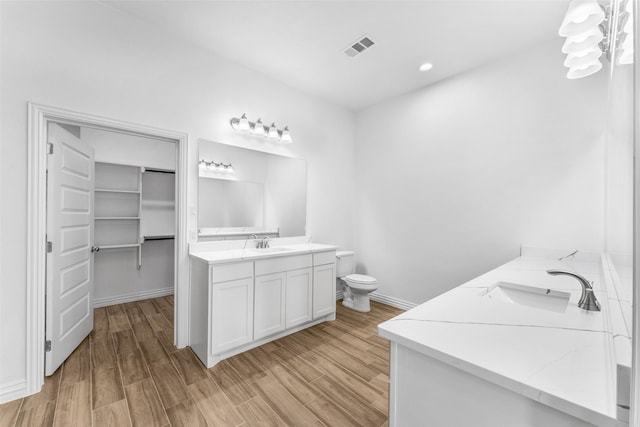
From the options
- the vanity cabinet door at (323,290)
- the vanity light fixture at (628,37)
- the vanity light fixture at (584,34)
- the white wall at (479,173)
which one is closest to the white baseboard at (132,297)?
the vanity cabinet door at (323,290)

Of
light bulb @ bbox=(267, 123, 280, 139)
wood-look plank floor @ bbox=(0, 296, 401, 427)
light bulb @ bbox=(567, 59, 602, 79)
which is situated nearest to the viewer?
light bulb @ bbox=(567, 59, 602, 79)

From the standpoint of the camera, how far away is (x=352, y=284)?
10.3 feet

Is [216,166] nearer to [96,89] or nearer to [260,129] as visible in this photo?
[260,129]

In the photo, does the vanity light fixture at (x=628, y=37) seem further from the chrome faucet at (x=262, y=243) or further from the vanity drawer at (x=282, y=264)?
the chrome faucet at (x=262, y=243)

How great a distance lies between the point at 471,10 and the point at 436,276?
2580mm

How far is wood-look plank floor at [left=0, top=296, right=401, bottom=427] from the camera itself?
1539 millimetres

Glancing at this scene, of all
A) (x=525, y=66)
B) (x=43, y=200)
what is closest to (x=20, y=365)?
(x=43, y=200)

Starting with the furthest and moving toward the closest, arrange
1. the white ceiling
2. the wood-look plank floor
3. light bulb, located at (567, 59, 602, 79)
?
the white ceiling → the wood-look plank floor → light bulb, located at (567, 59, 602, 79)

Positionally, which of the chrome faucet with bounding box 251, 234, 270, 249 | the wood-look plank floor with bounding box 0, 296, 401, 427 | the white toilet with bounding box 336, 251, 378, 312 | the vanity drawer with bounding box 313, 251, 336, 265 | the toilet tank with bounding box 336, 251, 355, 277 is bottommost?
the wood-look plank floor with bounding box 0, 296, 401, 427

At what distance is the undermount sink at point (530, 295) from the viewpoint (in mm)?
1326

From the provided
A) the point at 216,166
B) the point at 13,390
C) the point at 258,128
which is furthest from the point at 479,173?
the point at 13,390

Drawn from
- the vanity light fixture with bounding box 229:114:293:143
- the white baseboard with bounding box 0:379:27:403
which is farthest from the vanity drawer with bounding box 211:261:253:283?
the vanity light fixture with bounding box 229:114:293:143

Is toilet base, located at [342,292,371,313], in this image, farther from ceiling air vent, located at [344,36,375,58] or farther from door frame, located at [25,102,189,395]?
door frame, located at [25,102,189,395]

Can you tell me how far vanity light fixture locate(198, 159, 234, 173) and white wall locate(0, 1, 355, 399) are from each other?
0.23 ft
